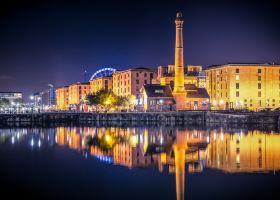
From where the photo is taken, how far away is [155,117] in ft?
310

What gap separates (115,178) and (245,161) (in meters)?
12.1

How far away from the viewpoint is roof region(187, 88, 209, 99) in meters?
A: 104

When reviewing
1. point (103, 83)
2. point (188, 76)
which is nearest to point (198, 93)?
point (188, 76)

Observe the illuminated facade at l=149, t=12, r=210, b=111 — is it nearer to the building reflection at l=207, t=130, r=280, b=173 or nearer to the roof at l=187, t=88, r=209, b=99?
the roof at l=187, t=88, r=209, b=99

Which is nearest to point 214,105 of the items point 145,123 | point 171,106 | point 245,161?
point 171,106

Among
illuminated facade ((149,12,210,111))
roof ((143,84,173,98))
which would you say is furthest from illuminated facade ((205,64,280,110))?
roof ((143,84,173,98))

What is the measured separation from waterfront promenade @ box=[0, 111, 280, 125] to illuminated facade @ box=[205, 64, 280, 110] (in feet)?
39.9

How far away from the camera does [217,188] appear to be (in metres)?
26.5

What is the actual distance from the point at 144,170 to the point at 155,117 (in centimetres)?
6140

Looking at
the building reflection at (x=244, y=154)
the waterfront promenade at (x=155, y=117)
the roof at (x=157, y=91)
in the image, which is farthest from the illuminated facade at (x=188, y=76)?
the building reflection at (x=244, y=154)

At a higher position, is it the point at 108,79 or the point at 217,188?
the point at 108,79

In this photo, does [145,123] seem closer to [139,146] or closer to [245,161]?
[139,146]

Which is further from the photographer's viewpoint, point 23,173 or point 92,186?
point 23,173

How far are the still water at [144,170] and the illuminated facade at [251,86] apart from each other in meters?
49.6
